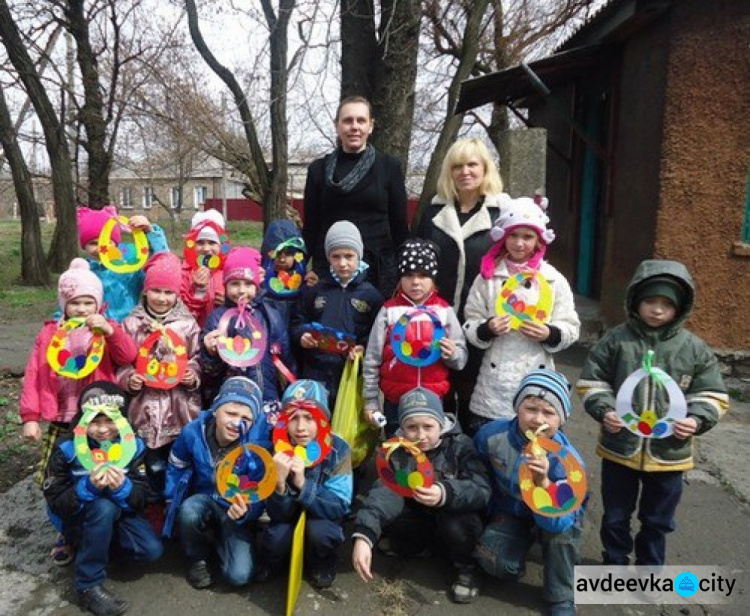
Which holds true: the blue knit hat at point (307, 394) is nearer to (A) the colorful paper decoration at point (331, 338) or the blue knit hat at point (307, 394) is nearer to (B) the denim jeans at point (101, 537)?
(A) the colorful paper decoration at point (331, 338)

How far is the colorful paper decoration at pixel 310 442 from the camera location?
2779 millimetres

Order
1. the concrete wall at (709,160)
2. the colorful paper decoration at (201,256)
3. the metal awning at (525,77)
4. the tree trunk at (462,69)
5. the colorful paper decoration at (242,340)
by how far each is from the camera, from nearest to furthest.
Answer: the colorful paper decoration at (242,340) < the colorful paper decoration at (201,256) < the concrete wall at (709,160) < the metal awning at (525,77) < the tree trunk at (462,69)

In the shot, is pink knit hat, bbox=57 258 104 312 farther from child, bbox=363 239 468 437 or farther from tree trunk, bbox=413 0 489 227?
tree trunk, bbox=413 0 489 227

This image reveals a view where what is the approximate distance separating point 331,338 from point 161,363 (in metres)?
0.89

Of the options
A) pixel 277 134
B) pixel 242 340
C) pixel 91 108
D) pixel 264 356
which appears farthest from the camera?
pixel 91 108

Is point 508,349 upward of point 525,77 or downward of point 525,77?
downward

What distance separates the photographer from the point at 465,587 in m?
2.78

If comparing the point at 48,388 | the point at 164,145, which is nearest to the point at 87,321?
the point at 48,388

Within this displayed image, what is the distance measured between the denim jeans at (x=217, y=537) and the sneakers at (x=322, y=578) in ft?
0.97

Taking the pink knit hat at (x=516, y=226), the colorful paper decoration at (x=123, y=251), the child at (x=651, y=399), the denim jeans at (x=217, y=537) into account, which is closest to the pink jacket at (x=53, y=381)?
the colorful paper decoration at (x=123, y=251)

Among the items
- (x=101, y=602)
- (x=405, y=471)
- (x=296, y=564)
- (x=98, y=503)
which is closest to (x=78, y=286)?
(x=98, y=503)

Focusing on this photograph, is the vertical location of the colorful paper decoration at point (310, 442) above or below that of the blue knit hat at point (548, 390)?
Result: below

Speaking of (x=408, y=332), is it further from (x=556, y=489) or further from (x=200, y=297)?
(x=200, y=297)

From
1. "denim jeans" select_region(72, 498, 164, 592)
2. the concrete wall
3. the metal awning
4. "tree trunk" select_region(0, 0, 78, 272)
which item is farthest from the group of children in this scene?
"tree trunk" select_region(0, 0, 78, 272)
